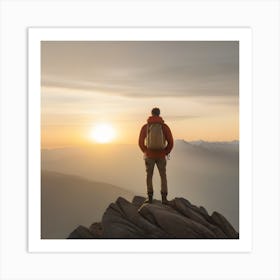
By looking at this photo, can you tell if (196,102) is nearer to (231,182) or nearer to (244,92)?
(244,92)

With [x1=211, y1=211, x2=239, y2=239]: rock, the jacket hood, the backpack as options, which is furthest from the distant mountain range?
the jacket hood

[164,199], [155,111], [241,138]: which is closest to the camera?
[241,138]

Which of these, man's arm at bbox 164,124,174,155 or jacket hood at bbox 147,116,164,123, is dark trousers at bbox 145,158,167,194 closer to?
man's arm at bbox 164,124,174,155

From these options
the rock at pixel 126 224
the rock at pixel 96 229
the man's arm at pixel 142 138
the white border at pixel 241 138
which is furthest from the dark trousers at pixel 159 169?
the rock at pixel 96 229

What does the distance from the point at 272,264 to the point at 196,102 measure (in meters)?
2.44

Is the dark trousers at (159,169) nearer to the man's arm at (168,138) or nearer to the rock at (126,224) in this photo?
the man's arm at (168,138)

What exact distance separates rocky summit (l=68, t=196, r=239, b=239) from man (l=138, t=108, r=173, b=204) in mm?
180

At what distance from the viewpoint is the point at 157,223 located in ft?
27.5

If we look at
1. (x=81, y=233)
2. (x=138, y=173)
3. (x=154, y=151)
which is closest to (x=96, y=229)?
(x=81, y=233)

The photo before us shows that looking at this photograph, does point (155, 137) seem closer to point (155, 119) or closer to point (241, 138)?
point (155, 119)

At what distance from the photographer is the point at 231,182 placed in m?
8.32

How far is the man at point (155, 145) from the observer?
836 cm

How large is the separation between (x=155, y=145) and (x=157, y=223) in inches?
42.3
